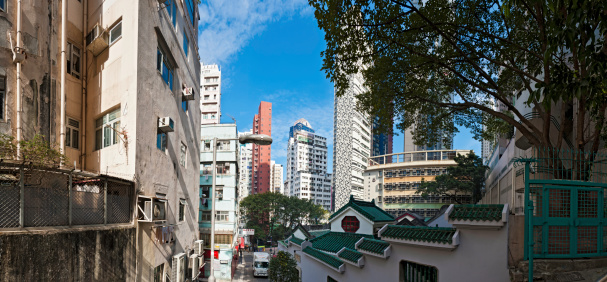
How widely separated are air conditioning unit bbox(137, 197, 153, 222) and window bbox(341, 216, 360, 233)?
12207mm

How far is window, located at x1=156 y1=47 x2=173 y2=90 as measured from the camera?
12.9 m

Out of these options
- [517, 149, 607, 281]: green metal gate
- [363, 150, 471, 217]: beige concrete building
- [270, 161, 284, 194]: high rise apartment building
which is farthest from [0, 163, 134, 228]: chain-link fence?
[270, 161, 284, 194]: high rise apartment building

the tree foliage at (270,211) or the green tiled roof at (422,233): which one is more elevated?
the green tiled roof at (422,233)

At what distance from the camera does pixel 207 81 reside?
67.8 m

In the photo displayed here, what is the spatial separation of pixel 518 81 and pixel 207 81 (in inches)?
2391

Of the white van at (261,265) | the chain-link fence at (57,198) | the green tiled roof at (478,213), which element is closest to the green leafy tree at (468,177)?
the white van at (261,265)

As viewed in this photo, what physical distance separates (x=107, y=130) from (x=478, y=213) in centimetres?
1083

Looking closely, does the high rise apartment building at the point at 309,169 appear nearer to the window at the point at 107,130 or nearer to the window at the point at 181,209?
the window at the point at 181,209

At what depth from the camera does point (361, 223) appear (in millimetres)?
19812

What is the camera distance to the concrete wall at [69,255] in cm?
572

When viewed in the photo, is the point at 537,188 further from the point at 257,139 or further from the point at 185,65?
the point at 185,65

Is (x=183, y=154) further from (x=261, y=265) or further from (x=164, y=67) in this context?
(x=261, y=265)

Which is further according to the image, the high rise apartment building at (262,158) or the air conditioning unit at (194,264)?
the high rise apartment building at (262,158)

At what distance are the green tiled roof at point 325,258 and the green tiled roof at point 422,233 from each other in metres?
4.52
